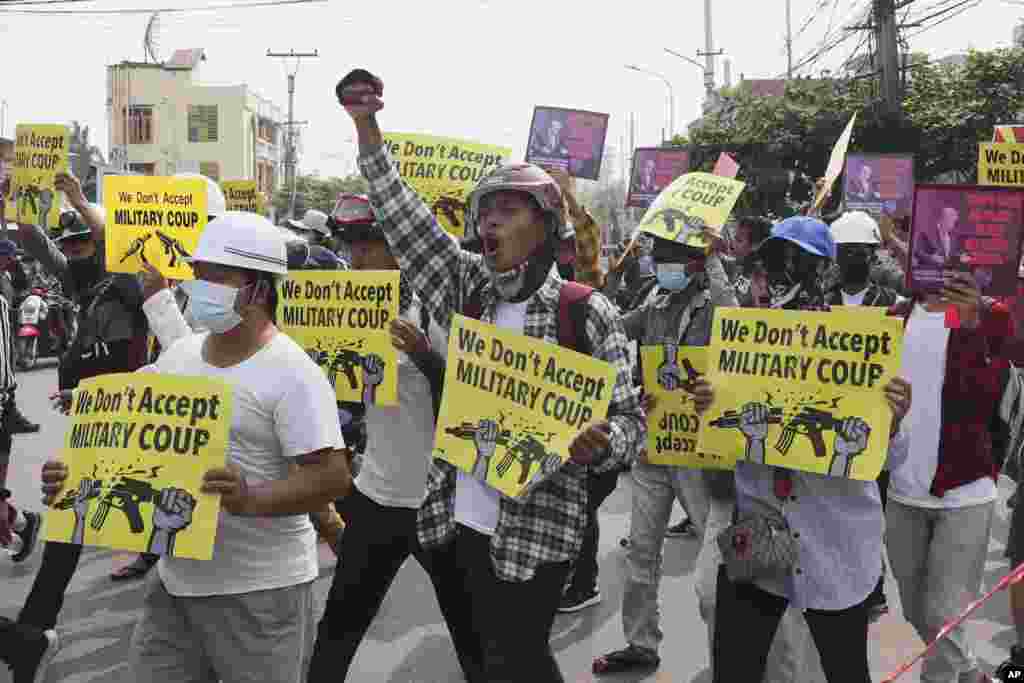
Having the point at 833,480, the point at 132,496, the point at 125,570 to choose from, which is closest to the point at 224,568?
the point at 132,496

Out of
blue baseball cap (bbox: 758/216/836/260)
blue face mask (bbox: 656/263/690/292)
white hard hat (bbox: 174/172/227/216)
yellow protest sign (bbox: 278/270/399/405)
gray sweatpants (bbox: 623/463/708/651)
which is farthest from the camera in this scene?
white hard hat (bbox: 174/172/227/216)

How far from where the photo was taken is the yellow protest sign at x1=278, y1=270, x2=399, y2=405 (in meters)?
4.34

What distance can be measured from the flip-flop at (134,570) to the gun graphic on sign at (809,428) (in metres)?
4.04

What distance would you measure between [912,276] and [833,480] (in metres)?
0.68

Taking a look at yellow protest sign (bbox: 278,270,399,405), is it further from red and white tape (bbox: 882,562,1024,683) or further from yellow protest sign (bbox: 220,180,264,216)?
yellow protest sign (bbox: 220,180,264,216)

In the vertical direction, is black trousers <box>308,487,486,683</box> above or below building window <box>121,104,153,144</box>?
below

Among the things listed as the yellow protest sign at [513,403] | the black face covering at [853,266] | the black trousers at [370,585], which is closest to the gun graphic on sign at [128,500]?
the yellow protest sign at [513,403]

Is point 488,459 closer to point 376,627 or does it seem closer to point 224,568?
point 224,568

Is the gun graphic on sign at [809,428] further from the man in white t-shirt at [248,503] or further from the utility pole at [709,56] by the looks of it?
the utility pole at [709,56]

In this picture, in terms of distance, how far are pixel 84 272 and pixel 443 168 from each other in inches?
78.9

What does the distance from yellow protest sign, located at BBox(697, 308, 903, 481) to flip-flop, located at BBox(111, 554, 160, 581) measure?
A: 3898 mm

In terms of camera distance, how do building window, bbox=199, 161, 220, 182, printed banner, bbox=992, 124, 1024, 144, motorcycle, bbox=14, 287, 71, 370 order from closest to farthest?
printed banner, bbox=992, 124, 1024, 144
motorcycle, bbox=14, 287, 71, 370
building window, bbox=199, 161, 220, 182

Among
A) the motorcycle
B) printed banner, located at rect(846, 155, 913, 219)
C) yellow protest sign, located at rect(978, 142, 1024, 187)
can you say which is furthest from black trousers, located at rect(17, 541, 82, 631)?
the motorcycle

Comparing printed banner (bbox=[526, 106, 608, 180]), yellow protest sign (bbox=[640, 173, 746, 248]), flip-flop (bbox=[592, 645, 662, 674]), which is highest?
printed banner (bbox=[526, 106, 608, 180])
